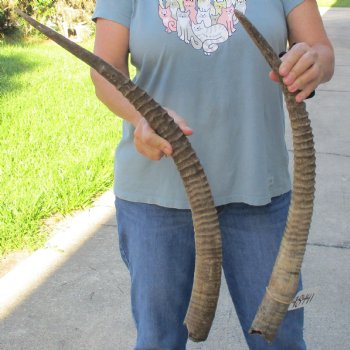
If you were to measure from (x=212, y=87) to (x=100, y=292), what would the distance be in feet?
6.98

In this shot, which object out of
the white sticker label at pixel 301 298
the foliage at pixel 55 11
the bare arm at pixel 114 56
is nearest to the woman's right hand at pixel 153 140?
the bare arm at pixel 114 56

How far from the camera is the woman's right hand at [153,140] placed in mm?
1623

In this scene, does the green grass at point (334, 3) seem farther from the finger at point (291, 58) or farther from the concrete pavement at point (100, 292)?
the finger at point (291, 58)

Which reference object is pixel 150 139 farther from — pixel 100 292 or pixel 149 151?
pixel 100 292

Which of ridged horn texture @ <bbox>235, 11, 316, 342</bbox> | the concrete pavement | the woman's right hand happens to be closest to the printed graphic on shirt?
the woman's right hand

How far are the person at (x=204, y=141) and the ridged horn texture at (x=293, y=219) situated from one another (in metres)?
0.34

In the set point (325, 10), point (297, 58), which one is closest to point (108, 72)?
point (297, 58)

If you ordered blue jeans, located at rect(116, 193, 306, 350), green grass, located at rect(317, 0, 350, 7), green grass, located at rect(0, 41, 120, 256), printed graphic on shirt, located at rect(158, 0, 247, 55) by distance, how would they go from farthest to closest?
green grass, located at rect(317, 0, 350, 7) < green grass, located at rect(0, 41, 120, 256) < blue jeans, located at rect(116, 193, 306, 350) < printed graphic on shirt, located at rect(158, 0, 247, 55)

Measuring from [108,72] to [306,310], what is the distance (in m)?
2.49

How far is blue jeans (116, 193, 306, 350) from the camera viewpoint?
210cm

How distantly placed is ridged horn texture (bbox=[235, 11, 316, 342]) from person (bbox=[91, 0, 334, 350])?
0.34 metres

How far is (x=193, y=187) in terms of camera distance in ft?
5.39

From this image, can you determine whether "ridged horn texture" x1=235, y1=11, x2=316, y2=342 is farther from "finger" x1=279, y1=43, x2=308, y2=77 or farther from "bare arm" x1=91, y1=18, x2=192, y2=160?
"bare arm" x1=91, y1=18, x2=192, y2=160

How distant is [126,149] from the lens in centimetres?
213
